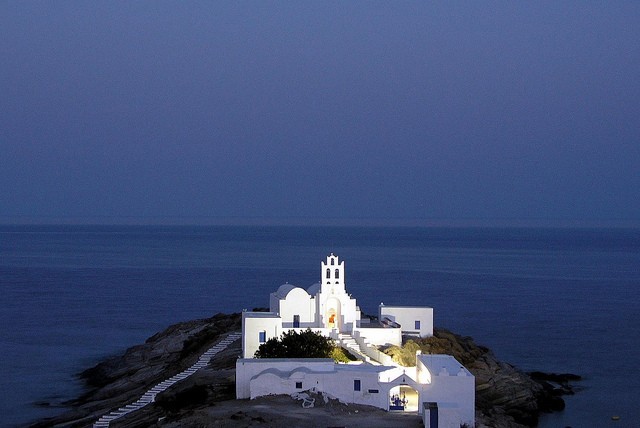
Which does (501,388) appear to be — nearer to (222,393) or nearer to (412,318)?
(412,318)

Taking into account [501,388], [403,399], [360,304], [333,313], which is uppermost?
[333,313]

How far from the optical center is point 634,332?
287 ft

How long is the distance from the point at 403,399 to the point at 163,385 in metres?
14.3

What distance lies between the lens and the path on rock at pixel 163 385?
4706cm

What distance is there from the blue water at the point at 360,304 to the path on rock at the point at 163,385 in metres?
8.06

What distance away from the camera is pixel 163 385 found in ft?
171

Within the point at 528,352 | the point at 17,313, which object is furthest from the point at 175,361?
the point at 17,313

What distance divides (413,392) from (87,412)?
1717 centimetres

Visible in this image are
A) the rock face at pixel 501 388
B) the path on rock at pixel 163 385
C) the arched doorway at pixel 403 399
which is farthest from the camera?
the rock face at pixel 501 388

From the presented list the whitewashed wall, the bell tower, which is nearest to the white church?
the bell tower

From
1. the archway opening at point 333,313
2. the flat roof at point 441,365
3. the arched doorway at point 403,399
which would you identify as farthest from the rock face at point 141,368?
the flat roof at point 441,365

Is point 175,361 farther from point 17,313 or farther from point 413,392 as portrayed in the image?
point 17,313

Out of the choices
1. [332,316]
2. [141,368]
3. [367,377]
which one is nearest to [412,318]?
[332,316]

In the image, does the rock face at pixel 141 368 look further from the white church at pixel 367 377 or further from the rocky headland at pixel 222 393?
the white church at pixel 367 377
